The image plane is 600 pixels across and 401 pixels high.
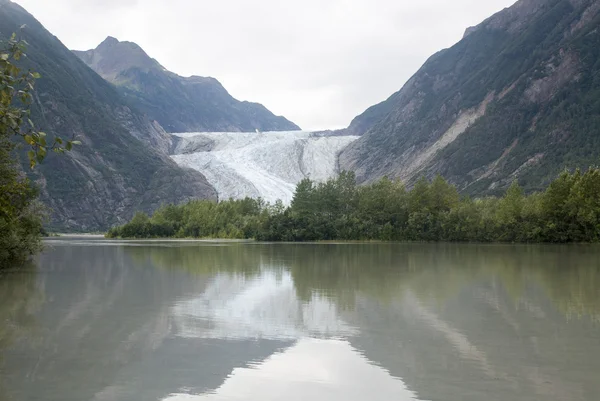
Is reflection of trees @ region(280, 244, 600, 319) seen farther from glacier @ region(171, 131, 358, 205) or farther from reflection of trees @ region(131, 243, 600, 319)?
glacier @ region(171, 131, 358, 205)

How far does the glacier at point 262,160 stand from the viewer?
124438 millimetres

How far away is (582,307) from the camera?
13117mm

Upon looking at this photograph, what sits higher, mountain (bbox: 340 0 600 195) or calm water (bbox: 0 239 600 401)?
mountain (bbox: 340 0 600 195)

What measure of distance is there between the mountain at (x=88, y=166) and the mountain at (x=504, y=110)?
46.1 meters

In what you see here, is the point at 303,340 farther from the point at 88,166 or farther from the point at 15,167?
the point at 88,166

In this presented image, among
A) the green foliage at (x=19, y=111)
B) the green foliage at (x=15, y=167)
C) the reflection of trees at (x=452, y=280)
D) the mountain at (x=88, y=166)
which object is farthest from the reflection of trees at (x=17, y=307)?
the mountain at (x=88, y=166)

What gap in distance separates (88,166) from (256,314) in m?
127

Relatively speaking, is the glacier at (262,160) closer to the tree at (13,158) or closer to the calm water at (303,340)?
the tree at (13,158)

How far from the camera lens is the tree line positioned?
52625 mm

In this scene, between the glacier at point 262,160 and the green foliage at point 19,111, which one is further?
the glacier at point 262,160

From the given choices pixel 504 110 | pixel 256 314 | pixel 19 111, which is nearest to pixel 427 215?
pixel 256 314

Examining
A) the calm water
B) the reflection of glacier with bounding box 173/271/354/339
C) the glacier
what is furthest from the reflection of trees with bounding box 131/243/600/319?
the glacier

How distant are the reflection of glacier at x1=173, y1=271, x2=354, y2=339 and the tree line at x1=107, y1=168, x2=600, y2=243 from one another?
138 ft

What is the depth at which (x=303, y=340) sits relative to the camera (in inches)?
388
